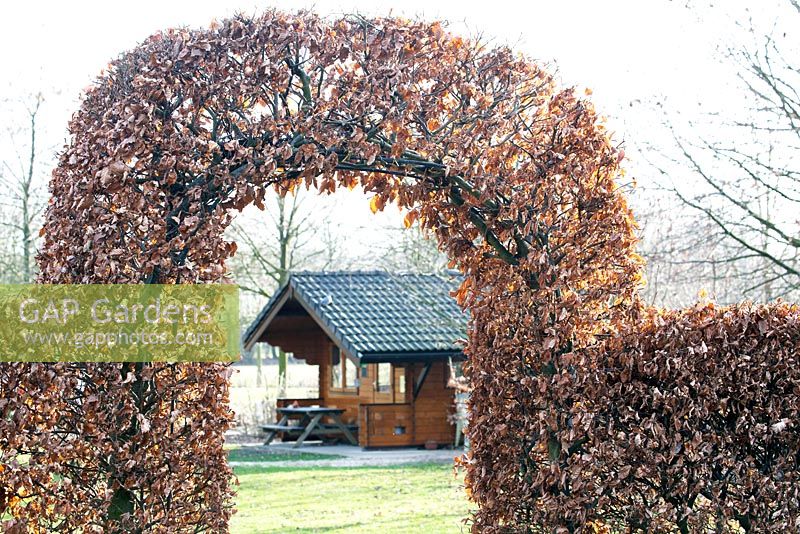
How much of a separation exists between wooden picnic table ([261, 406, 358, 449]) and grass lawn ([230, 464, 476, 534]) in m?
3.68

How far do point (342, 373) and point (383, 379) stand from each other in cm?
175

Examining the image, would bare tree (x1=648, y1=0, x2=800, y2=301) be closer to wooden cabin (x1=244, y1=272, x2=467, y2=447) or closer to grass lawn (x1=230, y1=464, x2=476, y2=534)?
grass lawn (x1=230, y1=464, x2=476, y2=534)

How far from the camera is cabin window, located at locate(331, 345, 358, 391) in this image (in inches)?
852

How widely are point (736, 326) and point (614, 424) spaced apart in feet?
3.01

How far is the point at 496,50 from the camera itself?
19.8 ft

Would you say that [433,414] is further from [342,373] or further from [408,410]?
[342,373]

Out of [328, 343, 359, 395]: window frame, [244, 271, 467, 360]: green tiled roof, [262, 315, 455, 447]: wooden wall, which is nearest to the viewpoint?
[244, 271, 467, 360]: green tiled roof

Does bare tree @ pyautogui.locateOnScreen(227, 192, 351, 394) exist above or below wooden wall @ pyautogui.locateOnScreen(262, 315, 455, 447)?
above

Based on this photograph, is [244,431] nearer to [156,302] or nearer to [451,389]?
[451,389]

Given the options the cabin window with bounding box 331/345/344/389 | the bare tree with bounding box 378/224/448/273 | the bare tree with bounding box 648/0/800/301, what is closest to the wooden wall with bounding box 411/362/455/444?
the bare tree with bounding box 378/224/448/273

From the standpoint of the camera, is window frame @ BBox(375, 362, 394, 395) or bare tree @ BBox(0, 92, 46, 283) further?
bare tree @ BBox(0, 92, 46, 283)

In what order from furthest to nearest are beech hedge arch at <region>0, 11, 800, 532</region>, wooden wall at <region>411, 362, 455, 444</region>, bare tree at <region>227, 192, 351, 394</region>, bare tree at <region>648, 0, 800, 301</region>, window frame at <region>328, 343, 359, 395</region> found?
bare tree at <region>227, 192, 351, 394</region>, window frame at <region>328, 343, 359, 395</region>, wooden wall at <region>411, 362, 455, 444</region>, bare tree at <region>648, 0, 800, 301</region>, beech hedge arch at <region>0, 11, 800, 532</region>

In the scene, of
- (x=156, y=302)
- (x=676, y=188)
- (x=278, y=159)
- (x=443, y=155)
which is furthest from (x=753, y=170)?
(x=156, y=302)

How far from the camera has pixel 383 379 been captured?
20.3 m
